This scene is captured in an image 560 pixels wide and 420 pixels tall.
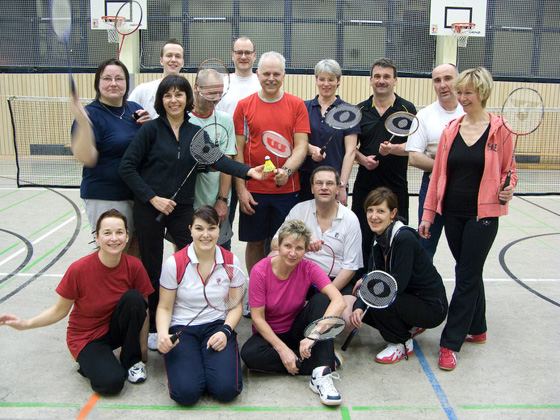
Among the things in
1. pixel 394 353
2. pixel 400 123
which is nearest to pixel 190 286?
pixel 394 353

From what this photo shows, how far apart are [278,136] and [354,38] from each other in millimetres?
11432

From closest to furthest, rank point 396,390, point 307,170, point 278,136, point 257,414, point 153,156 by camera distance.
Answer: point 257,414 → point 396,390 → point 153,156 → point 278,136 → point 307,170

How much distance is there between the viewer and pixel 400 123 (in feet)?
16.2

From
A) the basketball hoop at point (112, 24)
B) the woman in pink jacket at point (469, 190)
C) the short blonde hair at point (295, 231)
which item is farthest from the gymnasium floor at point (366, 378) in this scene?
the basketball hoop at point (112, 24)

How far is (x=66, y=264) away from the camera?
6.47 metres

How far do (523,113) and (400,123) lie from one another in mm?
1072

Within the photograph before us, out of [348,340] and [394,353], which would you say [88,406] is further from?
[394,353]

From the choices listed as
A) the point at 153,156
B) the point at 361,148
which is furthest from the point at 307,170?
the point at 153,156

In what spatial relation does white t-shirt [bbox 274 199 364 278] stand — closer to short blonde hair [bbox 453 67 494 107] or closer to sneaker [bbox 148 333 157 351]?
sneaker [bbox 148 333 157 351]

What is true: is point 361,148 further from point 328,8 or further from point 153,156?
point 328,8

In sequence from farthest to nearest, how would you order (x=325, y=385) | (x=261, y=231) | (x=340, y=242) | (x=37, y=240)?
(x=37, y=240) → (x=261, y=231) → (x=340, y=242) → (x=325, y=385)

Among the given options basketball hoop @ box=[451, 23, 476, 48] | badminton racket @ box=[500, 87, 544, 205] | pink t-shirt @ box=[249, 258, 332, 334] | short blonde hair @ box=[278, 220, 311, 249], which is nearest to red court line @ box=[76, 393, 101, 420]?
pink t-shirt @ box=[249, 258, 332, 334]

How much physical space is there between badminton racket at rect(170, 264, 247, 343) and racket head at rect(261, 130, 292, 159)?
1.14m

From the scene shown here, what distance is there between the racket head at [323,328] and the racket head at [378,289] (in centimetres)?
41
